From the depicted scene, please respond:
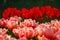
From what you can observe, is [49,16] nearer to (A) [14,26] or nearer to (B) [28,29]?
Result: (A) [14,26]

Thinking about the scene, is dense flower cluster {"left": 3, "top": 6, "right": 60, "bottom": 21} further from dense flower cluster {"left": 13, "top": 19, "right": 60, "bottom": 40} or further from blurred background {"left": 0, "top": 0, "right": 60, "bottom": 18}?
blurred background {"left": 0, "top": 0, "right": 60, "bottom": 18}

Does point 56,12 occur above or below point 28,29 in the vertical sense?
below

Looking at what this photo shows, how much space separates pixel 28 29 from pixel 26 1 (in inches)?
468

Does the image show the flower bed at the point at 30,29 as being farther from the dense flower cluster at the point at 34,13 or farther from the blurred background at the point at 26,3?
the blurred background at the point at 26,3

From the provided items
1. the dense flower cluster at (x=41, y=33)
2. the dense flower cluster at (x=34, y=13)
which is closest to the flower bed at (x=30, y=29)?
the dense flower cluster at (x=41, y=33)

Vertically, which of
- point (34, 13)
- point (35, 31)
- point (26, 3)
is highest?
point (35, 31)

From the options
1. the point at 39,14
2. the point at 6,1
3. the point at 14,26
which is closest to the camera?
the point at 14,26

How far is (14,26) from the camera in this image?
3305 millimetres

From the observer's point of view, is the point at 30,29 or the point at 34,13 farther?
the point at 34,13

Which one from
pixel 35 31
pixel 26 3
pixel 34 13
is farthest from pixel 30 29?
pixel 26 3

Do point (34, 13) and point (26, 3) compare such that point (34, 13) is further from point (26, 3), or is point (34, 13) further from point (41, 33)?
point (26, 3)

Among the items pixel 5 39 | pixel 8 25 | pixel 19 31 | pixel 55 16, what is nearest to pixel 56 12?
pixel 55 16

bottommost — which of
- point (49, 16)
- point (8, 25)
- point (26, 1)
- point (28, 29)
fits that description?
point (26, 1)

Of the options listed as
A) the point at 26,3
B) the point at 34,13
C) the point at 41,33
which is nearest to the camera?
the point at 41,33
